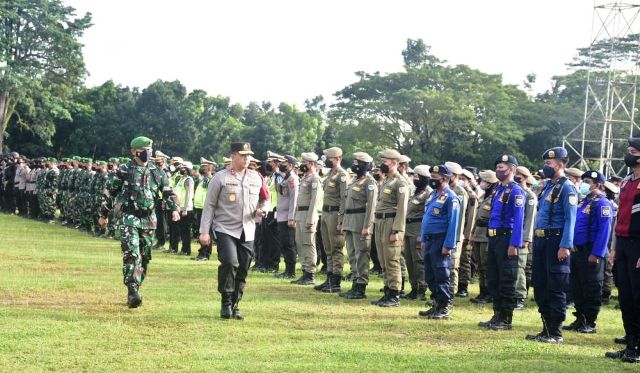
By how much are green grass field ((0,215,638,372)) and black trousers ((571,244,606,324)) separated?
13.8 inches

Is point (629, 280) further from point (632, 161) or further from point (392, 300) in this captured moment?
point (392, 300)

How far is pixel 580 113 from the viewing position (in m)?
44.7

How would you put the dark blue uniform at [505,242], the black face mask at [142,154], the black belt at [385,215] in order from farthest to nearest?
the black belt at [385,215]
the black face mask at [142,154]
the dark blue uniform at [505,242]

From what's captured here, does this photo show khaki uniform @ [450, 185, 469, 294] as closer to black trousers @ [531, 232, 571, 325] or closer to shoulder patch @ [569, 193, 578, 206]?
black trousers @ [531, 232, 571, 325]

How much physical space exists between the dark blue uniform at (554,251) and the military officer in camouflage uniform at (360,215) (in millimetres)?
3245

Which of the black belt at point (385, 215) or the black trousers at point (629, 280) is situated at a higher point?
the black belt at point (385, 215)

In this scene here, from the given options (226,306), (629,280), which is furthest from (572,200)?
(226,306)

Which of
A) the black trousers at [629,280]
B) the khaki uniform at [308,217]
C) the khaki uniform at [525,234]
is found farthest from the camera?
the khaki uniform at [308,217]

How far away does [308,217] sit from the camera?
43.5ft

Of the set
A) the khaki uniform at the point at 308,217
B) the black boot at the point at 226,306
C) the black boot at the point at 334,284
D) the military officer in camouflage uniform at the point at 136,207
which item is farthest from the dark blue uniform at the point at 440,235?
the military officer in camouflage uniform at the point at 136,207

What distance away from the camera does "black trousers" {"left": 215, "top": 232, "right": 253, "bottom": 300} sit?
370 inches

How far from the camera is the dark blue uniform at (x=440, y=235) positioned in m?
10.2

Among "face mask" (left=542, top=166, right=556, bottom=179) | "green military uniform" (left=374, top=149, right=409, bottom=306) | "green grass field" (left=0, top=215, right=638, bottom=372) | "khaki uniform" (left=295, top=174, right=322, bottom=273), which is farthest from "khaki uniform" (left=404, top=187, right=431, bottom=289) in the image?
"face mask" (left=542, top=166, right=556, bottom=179)

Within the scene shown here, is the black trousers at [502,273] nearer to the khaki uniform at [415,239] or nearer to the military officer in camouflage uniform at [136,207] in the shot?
the khaki uniform at [415,239]
